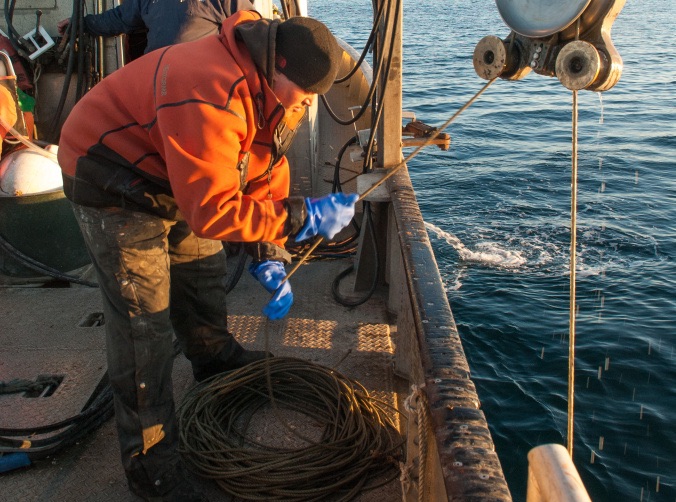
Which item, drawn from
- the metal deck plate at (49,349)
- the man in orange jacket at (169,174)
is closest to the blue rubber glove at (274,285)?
the man in orange jacket at (169,174)

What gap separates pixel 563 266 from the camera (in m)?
7.99

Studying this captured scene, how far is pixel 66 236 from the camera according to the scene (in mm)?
5004

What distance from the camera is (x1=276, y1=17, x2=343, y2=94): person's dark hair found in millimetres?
2352

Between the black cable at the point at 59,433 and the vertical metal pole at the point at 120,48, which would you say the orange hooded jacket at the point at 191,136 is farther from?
the vertical metal pole at the point at 120,48

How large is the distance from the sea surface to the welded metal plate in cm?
165

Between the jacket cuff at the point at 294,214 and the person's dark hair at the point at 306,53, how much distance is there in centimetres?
48

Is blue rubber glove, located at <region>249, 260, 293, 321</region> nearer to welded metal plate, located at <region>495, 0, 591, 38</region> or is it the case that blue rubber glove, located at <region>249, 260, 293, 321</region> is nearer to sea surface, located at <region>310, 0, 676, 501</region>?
welded metal plate, located at <region>495, 0, 591, 38</region>

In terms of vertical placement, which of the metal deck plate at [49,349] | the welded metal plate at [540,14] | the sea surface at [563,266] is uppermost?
the welded metal plate at [540,14]

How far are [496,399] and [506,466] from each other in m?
0.88

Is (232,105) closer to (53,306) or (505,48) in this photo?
(505,48)

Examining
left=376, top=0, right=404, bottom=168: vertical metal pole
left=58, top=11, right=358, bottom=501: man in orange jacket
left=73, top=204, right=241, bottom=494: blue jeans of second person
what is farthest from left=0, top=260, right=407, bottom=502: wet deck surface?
left=376, top=0, right=404, bottom=168: vertical metal pole

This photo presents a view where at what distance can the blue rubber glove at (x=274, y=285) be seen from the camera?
3049mm

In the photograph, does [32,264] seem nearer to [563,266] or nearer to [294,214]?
[294,214]

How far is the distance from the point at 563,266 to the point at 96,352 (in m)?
5.89
